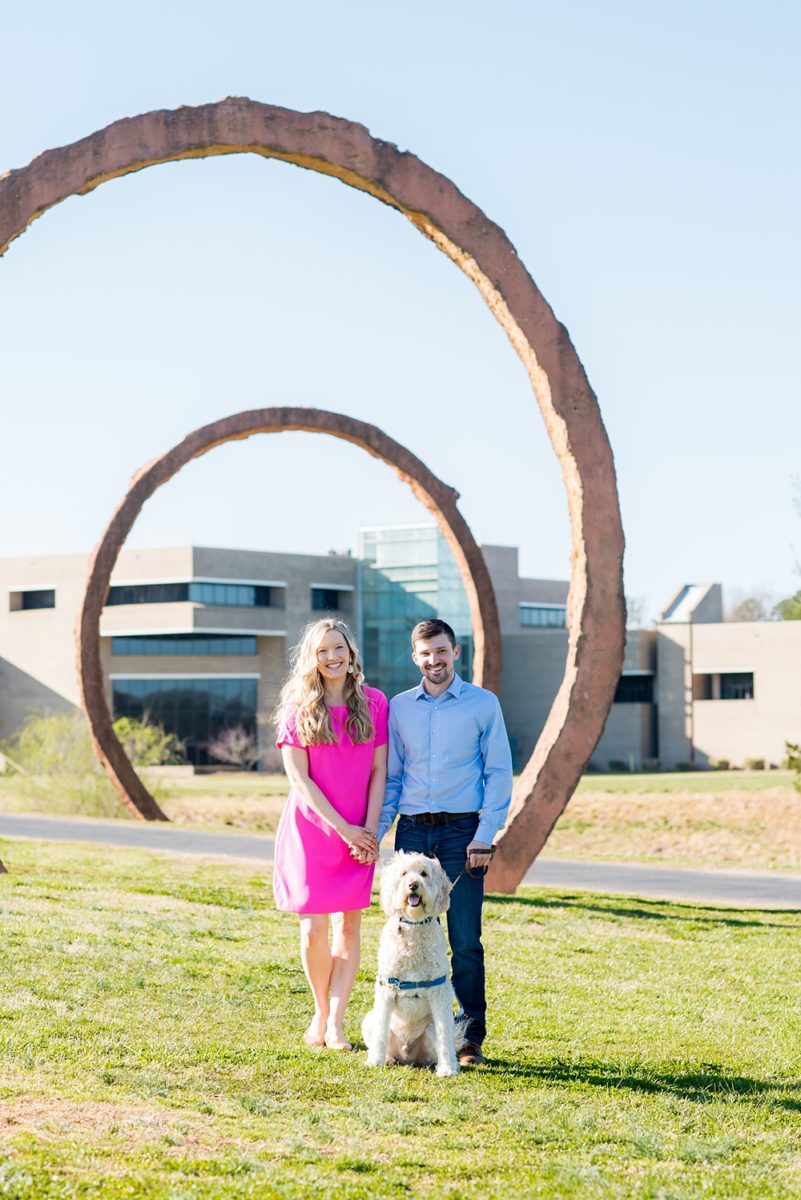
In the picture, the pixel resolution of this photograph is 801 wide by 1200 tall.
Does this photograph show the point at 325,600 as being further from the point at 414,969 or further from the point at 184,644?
the point at 414,969

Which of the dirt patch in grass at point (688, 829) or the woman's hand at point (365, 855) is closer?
the woman's hand at point (365, 855)

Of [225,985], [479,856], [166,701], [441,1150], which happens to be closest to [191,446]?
[225,985]

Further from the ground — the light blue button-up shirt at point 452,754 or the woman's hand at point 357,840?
the light blue button-up shirt at point 452,754

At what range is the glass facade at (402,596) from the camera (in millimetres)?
57656

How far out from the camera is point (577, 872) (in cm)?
1805

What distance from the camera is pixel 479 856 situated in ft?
20.8

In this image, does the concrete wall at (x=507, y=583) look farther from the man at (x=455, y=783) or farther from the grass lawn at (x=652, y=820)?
the man at (x=455, y=783)

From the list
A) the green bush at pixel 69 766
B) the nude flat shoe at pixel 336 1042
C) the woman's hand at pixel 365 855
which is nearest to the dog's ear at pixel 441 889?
the woman's hand at pixel 365 855

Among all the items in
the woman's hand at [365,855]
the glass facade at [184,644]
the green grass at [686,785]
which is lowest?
the green grass at [686,785]

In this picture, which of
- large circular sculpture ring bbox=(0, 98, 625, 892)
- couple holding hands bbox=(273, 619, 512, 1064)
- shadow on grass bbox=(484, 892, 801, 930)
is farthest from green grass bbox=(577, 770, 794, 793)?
couple holding hands bbox=(273, 619, 512, 1064)

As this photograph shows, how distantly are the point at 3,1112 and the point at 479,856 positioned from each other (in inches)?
88.3

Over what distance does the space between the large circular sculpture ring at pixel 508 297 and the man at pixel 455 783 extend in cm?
597

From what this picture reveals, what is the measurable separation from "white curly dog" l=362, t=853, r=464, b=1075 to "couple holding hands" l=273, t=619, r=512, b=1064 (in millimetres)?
370

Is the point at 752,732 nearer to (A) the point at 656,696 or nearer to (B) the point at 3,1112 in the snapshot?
(A) the point at 656,696
